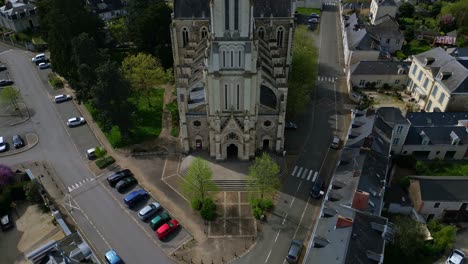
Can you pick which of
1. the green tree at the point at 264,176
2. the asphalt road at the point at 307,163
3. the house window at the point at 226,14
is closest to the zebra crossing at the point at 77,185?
the green tree at the point at 264,176

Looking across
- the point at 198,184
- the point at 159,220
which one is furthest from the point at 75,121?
the point at 198,184

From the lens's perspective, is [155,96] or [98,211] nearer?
[98,211]

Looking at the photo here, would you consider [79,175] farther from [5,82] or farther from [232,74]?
[5,82]

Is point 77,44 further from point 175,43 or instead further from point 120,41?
point 120,41

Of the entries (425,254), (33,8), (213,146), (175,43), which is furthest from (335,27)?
(33,8)

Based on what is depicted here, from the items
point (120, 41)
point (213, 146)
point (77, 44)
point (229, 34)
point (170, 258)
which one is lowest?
point (170, 258)

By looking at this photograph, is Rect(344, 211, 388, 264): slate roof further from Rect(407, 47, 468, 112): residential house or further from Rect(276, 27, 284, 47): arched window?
Rect(276, 27, 284, 47): arched window
